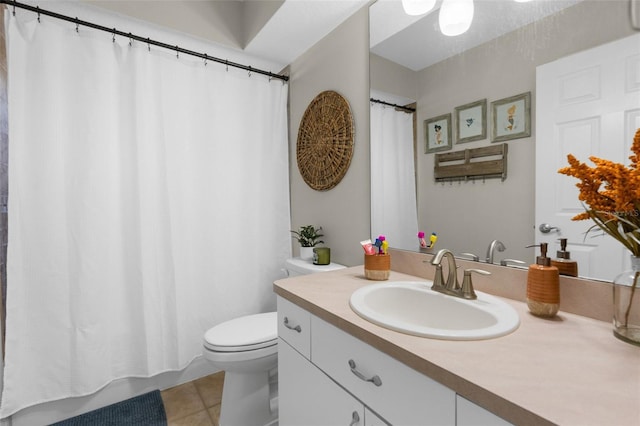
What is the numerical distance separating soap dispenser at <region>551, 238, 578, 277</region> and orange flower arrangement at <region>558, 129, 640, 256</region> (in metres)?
0.14

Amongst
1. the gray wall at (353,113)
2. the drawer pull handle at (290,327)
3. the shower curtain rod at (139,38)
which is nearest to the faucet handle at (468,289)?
the drawer pull handle at (290,327)

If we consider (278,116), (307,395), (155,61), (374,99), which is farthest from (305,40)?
(307,395)


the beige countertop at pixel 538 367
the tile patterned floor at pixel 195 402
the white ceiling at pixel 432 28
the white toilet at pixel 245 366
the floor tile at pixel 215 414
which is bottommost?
the floor tile at pixel 215 414

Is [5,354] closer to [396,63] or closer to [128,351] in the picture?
[128,351]

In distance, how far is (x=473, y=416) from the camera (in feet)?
1.83

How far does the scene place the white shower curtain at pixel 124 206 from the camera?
1467 millimetres

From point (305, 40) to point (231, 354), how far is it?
1.86 meters

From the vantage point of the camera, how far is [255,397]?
1544 millimetres

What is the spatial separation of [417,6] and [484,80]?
0.48 metres

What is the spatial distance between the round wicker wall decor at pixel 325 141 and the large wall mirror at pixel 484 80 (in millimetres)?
314

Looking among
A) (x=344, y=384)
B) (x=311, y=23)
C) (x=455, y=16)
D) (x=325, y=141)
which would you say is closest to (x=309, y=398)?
(x=344, y=384)

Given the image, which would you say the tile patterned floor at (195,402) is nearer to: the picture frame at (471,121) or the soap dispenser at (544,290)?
the soap dispenser at (544,290)

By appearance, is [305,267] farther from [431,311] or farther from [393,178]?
[431,311]

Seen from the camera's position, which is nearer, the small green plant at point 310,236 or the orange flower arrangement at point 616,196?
the orange flower arrangement at point 616,196
